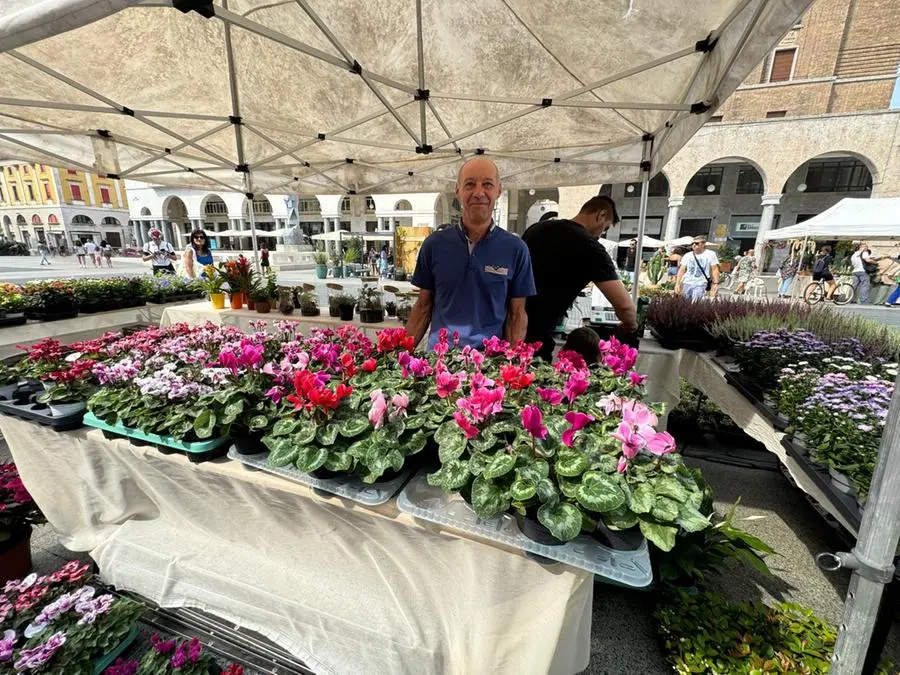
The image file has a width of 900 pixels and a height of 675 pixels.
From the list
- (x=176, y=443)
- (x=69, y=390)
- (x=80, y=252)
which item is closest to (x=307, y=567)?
(x=176, y=443)

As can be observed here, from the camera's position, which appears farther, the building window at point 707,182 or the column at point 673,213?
the building window at point 707,182

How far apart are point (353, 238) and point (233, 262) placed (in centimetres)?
1717

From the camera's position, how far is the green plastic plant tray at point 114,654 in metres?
1.39

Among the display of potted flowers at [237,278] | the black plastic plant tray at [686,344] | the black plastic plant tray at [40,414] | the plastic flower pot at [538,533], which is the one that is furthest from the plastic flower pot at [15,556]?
the black plastic plant tray at [686,344]

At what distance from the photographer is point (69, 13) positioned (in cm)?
119

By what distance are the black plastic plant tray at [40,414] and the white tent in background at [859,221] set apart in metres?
13.0

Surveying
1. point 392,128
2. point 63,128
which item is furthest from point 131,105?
point 392,128

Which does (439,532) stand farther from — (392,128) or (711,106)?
(392,128)

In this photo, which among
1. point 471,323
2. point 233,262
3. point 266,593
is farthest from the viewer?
point 233,262

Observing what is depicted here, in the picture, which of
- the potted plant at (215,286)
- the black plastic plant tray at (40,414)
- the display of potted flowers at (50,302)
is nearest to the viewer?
the black plastic plant tray at (40,414)

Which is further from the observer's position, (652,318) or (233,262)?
(233,262)

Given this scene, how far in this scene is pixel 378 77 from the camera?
9.76 ft

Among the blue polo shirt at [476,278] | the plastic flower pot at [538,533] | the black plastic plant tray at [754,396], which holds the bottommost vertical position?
the black plastic plant tray at [754,396]

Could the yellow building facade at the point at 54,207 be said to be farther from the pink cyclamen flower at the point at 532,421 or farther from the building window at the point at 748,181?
the building window at the point at 748,181
